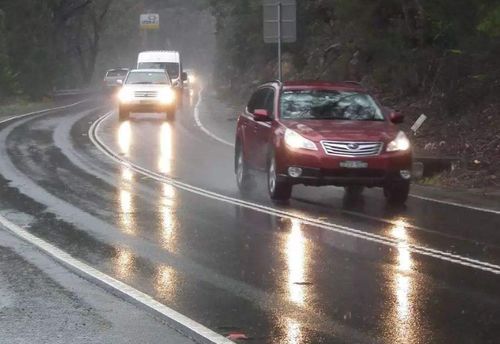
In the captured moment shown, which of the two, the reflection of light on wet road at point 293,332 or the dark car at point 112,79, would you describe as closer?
the reflection of light on wet road at point 293,332

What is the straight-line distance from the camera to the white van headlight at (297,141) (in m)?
14.2

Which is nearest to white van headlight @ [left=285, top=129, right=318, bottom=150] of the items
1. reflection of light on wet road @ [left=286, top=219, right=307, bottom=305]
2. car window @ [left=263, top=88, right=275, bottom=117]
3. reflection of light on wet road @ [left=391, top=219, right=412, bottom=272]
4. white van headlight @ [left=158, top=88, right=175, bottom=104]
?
car window @ [left=263, top=88, right=275, bottom=117]

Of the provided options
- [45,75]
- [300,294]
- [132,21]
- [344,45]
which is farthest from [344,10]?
[132,21]

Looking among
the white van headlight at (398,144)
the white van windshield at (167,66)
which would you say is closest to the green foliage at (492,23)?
the white van headlight at (398,144)

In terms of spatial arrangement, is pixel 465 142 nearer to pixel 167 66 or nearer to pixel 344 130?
pixel 344 130

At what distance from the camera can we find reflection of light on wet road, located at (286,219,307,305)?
28.4ft

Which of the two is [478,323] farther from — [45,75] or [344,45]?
[45,75]

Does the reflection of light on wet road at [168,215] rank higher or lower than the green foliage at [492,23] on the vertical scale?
lower

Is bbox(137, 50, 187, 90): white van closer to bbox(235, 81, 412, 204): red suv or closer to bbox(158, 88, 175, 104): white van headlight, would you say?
bbox(158, 88, 175, 104): white van headlight

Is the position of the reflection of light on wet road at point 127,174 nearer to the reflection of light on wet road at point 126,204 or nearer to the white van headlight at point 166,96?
the reflection of light on wet road at point 126,204

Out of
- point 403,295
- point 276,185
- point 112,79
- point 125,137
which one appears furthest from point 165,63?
point 403,295

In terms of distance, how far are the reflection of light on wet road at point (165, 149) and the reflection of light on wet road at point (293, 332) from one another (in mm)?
11395

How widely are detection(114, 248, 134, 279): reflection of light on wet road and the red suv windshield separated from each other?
5.27m

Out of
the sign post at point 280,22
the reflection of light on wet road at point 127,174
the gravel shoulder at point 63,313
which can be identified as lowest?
the reflection of light on wet road at point 127,174
